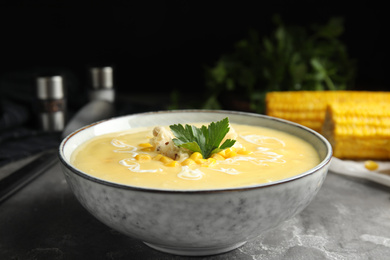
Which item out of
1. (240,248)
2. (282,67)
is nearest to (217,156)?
(240,248)

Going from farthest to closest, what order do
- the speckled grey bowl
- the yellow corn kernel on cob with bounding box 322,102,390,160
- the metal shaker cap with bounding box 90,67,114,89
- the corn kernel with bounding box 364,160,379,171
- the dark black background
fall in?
the dark black background
the metal shaker cap with bounding box 90,67,114,89
the yellow corn kernel on cob with bounding box 322,102,390,160
the corn kernel with bounding box 364,160,379,171
the speckled grey bowl

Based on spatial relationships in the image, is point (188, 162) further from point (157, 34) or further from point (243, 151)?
point (157, 34)

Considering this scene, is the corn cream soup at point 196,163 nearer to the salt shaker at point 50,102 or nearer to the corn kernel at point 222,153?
the corn kernel at point 222,153

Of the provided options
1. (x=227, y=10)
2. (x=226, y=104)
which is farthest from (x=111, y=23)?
(x=226, y=104)

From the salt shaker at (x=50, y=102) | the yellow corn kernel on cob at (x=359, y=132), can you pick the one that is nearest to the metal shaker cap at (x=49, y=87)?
the salt shaker at (x=50, y=102)

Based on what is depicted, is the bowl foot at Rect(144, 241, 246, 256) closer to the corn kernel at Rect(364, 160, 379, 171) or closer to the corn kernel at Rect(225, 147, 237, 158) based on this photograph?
the corn kernel at Rect(225, 147, 237, 158)

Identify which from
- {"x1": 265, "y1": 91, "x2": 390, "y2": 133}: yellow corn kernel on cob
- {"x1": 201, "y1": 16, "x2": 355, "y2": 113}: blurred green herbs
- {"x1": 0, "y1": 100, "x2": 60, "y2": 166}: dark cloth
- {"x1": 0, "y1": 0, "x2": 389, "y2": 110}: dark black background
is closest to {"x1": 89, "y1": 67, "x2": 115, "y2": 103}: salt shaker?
{"x1": 0, "y1": 0, "x2": 389, "y2": 110}: dark black background

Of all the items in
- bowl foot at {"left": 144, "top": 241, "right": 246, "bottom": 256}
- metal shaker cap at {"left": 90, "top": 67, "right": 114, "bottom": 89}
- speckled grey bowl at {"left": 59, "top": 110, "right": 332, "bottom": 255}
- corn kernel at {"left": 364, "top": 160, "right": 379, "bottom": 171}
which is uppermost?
speckled grey bowl at {"left": 59, "top": 110, "right": 332, "bottom": 255}
